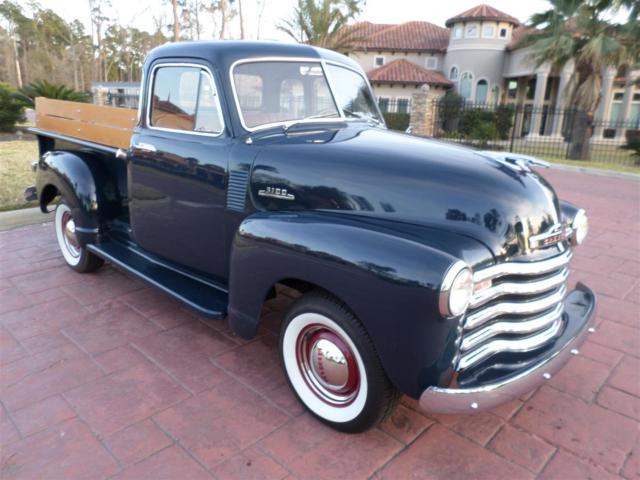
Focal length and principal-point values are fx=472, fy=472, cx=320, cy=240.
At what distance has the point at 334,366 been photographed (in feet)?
7.68

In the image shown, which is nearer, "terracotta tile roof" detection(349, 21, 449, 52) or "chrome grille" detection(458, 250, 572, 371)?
"chrome grille" detection(458, 250, 572, 371)

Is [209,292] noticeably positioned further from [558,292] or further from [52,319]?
[558,292]

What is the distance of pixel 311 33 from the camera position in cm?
2384

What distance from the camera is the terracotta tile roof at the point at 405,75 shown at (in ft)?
93.1

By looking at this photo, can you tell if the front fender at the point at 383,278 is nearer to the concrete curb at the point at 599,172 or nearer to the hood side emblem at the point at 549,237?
the hood side emblem at the point at 549,237

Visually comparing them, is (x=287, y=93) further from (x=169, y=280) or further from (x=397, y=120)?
(x=397, y=120)

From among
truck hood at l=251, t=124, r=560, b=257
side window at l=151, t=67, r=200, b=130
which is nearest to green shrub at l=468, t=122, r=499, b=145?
side window at l=151, t=67, r=200, b=130

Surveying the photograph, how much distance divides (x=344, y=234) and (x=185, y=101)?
1.73 m

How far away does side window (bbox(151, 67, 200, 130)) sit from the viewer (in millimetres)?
3129

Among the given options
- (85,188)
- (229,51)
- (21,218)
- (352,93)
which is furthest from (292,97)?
(21,218)

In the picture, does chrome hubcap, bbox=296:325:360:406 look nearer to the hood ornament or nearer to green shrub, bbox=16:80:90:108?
the hood ornament

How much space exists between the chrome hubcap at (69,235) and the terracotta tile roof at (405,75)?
84.7 feet

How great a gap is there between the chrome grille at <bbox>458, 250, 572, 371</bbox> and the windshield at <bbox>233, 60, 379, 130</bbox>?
64.1 inches

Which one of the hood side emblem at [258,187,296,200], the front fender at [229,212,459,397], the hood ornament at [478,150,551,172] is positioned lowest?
the front fender at [229,212,459,397]
